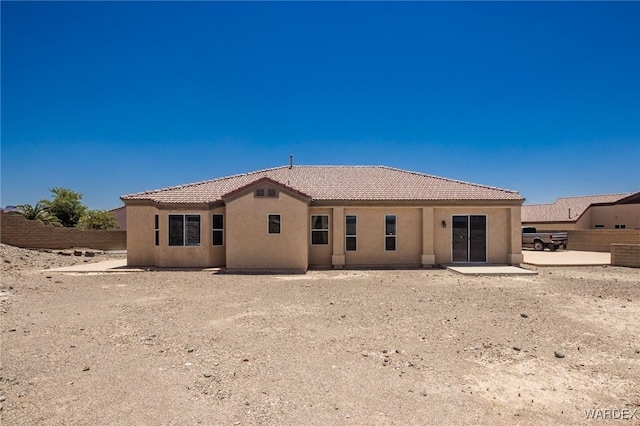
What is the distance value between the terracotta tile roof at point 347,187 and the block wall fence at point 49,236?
1204 centimetres

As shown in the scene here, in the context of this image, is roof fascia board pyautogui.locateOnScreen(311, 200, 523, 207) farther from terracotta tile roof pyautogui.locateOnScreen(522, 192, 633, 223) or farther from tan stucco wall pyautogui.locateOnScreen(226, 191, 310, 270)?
terracotta tile roof pyautogui.locateOnScreen(522, 192, 633, 223)

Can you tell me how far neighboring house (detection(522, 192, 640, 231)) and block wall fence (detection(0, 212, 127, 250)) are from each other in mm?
42280

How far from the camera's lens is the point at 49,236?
83.8 ft

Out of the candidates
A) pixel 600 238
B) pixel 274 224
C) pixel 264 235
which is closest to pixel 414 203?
pixel 274 224

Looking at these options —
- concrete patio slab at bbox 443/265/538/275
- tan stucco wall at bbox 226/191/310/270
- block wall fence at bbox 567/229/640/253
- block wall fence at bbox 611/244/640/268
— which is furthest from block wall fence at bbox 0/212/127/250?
block wall fence at bbox 567/229/640/253

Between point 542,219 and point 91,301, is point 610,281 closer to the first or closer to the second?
point 91,301

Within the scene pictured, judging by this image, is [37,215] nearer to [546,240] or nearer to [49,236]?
[49,236]

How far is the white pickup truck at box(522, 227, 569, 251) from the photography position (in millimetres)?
28077

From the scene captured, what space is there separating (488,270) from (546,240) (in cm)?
1573

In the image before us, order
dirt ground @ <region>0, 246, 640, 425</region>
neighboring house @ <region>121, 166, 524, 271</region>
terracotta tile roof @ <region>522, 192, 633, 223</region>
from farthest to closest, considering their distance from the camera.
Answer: terracotta tile roof @ <region>522, 192, 633, 223</region> → neighboring house @ <region>121, 166, 524, 271</region> → dirt ground @ <region>0, 246, 640, 425</region>

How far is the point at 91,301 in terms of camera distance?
33.3 feet

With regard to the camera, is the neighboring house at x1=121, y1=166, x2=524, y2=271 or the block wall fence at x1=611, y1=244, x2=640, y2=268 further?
the block wall fence at x1=611, y1=244, x2=640, y2=268

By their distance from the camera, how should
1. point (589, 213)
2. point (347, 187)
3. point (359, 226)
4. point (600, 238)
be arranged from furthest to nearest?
1. point (589, 213)
2. point (600, 238)
3. point (347, 187)
4. point (359, 226)

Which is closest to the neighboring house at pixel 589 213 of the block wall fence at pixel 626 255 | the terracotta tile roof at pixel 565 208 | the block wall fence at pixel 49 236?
the terracotta tile roof at pixel 565 208
